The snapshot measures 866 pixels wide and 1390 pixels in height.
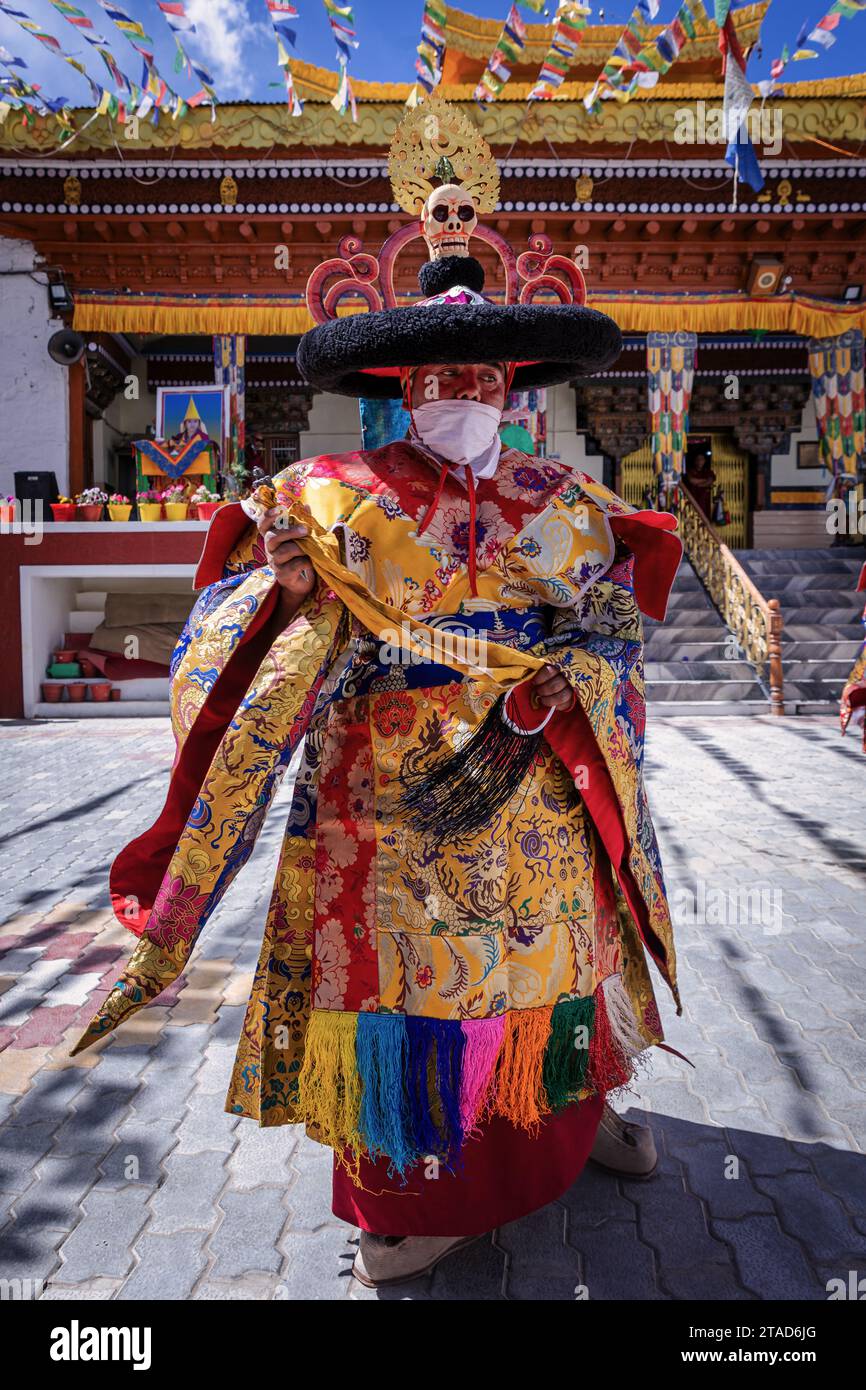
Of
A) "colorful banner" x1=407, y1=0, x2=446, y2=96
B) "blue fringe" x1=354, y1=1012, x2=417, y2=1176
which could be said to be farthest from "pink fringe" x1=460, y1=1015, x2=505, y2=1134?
"colorful banner" x1=407, y1=0, x2=446, y2=96

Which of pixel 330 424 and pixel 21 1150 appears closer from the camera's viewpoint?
pixel 21 1150

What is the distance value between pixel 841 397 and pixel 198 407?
9.80 metres

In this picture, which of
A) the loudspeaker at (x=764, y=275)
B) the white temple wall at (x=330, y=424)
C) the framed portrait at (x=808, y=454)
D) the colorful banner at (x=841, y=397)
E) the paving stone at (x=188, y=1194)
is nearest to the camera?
the paving stone at (x=188, y=1194)

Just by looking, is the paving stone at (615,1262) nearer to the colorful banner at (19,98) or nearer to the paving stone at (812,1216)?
the paving stone at (812,1216)

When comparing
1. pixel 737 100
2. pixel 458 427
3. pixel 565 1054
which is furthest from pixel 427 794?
pixel 737 100

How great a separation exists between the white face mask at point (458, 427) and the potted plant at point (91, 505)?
10041 millimetres

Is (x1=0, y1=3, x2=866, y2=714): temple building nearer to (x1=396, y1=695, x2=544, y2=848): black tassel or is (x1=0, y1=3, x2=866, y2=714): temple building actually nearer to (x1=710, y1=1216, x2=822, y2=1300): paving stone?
(x1=710, y1=1216, x2=822, y2=1300): paving stone

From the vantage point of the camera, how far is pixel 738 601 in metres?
10.9

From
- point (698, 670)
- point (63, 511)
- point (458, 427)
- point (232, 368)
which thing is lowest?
point (698, 670)

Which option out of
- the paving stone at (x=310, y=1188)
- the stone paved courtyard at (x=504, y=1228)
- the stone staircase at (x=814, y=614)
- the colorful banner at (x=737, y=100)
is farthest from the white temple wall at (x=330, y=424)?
the paving stone at (x=310, y=1188)

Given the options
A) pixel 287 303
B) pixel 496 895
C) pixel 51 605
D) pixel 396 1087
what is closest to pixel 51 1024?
pixel 396 1087

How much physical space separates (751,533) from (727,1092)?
14888mm

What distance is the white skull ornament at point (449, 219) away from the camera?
2.03 meters

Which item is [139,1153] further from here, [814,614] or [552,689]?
[814,614]
